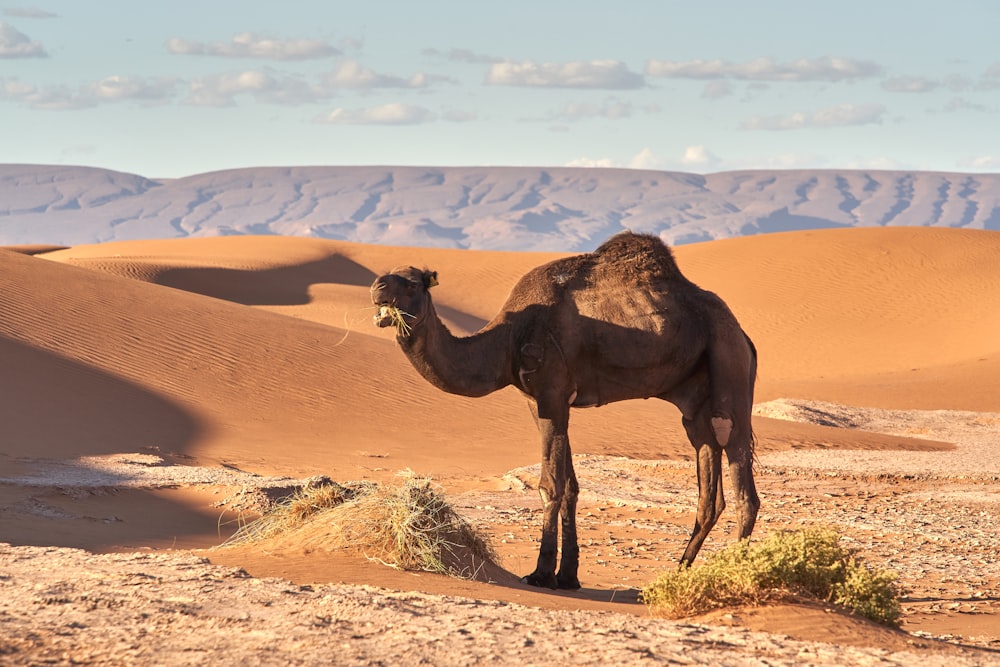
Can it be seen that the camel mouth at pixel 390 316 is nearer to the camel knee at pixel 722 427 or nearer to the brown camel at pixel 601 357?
the brown camel at pixel 601 357

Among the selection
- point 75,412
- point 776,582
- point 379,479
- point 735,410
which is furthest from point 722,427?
point 75,412

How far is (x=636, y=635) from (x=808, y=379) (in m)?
34.9

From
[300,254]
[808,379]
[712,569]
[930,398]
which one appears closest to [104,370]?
[712,569]

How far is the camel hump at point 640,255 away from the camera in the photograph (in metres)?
9.70

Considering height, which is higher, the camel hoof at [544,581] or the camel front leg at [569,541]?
the camel front leg at [569,541]

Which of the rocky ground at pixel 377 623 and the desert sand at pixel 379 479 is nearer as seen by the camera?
the rocky ground at pixel 377 623

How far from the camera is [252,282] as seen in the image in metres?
50.4

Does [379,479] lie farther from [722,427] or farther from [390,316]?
[390,316]

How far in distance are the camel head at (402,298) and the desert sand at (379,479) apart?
5.40 ft

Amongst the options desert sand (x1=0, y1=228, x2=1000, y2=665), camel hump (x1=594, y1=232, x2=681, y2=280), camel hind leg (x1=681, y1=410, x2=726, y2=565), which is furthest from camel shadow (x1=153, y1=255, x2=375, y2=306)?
camel hind leg (x1=681, y1=410, x2=726, y2=565)

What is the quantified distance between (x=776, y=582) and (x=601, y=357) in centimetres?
255

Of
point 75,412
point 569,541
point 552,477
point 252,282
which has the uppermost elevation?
point 252,282

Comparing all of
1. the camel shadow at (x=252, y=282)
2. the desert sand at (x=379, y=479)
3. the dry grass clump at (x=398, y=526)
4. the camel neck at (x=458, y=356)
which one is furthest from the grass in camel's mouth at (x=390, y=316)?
the camel shadow at (x=252, y=282)

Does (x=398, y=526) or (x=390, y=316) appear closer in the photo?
(x=390, y=316)
